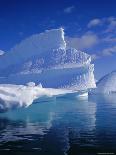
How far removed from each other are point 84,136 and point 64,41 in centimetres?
3352

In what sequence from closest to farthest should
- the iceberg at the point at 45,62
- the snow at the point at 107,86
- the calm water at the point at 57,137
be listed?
the calm water at the point at 57,137, the iceberg at the point at 45,62, the snow at the point at 107,86

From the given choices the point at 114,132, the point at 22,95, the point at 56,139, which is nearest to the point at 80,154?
the point at 56,139

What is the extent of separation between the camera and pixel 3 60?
1882 inches

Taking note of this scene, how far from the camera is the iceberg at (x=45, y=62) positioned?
153 ft

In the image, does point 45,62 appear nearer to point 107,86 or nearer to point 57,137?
point 57,137

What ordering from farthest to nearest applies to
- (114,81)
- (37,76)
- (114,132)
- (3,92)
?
1. (114,81)
2. (37,76)
3. (3,92)
4. (114,132)

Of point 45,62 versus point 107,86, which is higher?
point 107,86

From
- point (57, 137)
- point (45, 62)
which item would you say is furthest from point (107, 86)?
point (57, 137)

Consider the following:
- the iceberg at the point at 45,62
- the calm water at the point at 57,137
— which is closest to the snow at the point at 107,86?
the iceberg at the point at 45,62

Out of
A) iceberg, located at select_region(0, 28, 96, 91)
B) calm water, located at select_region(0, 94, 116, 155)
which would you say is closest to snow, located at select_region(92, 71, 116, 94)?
iceberg, located at select_region(0, 28, 96, 91)

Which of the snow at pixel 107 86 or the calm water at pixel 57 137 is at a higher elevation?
the snow at pixel 107 86

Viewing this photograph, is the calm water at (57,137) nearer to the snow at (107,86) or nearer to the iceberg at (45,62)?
the iceberg at (45,62)

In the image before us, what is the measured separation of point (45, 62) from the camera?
47.2 metres

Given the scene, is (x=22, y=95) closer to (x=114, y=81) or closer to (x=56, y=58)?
(x=56, y=58)
